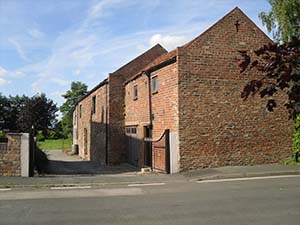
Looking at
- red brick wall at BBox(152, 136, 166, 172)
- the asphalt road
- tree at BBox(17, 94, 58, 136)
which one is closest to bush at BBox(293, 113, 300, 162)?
the asphalt road

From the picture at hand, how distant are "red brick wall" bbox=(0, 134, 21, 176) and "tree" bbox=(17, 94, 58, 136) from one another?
41512 millimetres

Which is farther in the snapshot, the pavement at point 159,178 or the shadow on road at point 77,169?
the shadow on road at point 77,169

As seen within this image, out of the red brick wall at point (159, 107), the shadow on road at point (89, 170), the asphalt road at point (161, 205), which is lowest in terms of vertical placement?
the shadow on road at point (89, 170)

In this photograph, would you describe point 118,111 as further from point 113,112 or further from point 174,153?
point 174,153

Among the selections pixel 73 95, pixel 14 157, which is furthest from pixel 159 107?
pixel 73 95

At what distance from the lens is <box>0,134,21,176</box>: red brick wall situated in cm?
1508

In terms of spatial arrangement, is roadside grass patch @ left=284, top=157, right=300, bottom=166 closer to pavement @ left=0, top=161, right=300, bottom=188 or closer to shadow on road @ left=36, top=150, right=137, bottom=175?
pavement @ left=0, top=161, right=300, bottom=188

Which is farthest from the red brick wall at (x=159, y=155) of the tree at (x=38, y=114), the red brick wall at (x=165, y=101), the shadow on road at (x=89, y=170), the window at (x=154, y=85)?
the tree at (x=38, y=114)

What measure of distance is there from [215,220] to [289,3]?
662 inches

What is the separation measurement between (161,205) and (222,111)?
9.11 metres

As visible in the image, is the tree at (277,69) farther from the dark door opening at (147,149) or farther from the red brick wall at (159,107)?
the dark door opening at (147,149)

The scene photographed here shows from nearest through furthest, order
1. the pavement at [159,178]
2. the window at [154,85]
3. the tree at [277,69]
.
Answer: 1. the tree at [277,69]
2. the pavement at [159,178]
3. the window at [154,85]

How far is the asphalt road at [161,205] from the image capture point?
735 cm

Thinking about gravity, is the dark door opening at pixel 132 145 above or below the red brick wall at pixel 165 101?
below
